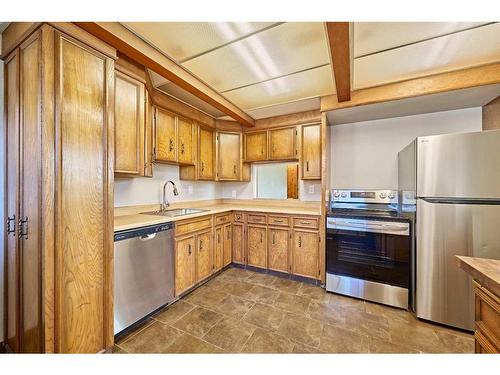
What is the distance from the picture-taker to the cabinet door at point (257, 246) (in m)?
2.94

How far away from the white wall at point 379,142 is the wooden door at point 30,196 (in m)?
3.06

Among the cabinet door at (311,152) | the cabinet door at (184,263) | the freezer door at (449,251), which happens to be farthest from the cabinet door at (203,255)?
the freezer door at (449,251)

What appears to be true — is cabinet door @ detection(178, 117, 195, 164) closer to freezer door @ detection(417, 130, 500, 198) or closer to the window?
the window

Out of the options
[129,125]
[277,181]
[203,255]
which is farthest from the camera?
[277,181]

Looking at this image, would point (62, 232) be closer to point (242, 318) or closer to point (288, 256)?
A: point (242, 318)

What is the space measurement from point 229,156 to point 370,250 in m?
2.31

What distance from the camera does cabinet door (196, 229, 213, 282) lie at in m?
2.53

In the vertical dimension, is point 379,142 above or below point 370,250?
above

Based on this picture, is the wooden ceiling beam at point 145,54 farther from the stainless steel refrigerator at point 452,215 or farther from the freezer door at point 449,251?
the freezer door at point 449,251

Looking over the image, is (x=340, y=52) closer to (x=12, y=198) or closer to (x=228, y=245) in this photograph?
(x=12, y=198)

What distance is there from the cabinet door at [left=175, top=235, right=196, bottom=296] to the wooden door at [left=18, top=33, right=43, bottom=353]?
1099 mm

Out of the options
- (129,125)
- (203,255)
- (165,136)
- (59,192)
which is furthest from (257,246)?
(59,192)

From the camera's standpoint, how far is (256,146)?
3.37 metres
